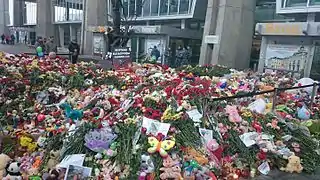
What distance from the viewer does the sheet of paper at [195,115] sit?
16.8 ft

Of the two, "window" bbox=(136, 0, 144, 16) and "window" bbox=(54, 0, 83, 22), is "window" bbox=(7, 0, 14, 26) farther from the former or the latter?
"window" bbox=(136, 0, 144, 16)

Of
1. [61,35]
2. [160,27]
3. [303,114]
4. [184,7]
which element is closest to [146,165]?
[303,114]

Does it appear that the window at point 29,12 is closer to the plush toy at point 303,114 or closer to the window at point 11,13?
the window at point 11,13

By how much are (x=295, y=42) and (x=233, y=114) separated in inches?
471

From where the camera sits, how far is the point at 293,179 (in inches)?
183

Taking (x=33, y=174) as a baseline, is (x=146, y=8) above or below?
above

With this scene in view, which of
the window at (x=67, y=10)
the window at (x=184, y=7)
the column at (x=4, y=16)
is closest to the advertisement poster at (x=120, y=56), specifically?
the window at (x=184, y=7)

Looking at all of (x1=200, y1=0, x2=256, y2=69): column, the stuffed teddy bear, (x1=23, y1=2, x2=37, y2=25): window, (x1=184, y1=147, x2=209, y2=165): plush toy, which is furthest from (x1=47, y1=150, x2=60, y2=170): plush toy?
(x1=23, y1=2, x2=37, y2=25): window

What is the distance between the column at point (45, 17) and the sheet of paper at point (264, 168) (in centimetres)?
4328

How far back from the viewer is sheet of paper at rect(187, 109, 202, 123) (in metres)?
5.13

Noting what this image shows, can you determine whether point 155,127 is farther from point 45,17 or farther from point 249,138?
point 45,17

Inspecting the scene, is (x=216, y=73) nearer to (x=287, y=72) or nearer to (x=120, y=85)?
(x=120, y=85)

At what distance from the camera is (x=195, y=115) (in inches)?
205

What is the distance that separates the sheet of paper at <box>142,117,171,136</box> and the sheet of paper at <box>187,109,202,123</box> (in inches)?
22.3
